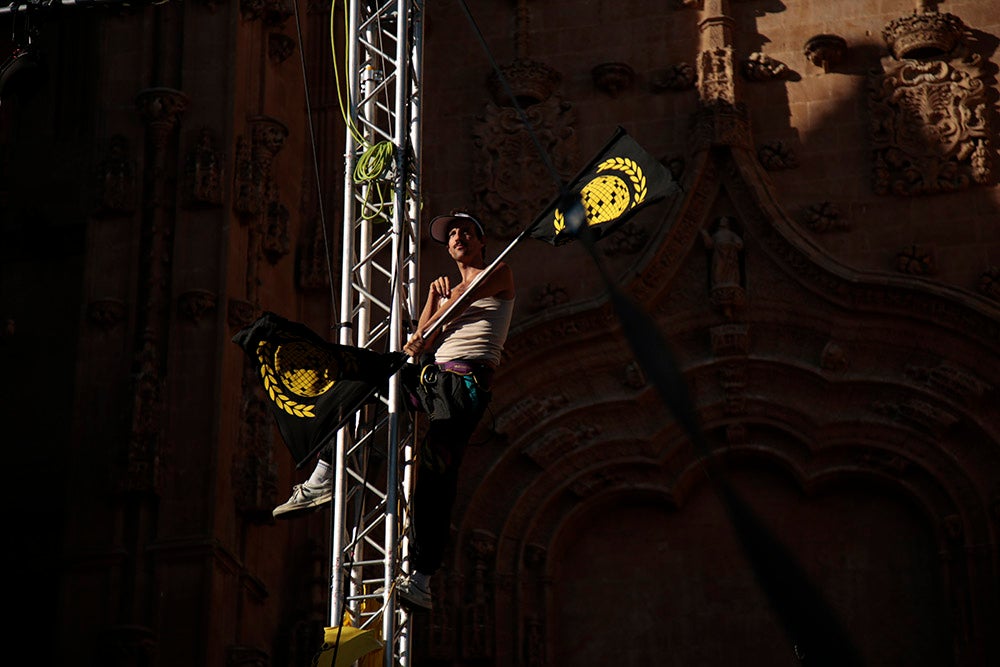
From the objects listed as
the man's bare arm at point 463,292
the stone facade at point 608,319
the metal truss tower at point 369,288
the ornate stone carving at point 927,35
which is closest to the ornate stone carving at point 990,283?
the stone facade at point 608,319

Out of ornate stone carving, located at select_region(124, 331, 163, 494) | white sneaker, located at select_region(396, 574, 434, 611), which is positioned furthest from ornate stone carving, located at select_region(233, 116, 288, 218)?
white sneaker, located at select_region(396, 574, 434, 611)

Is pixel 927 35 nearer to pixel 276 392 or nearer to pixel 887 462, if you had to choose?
pixel 887 462

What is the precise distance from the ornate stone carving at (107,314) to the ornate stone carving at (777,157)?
5207 mm

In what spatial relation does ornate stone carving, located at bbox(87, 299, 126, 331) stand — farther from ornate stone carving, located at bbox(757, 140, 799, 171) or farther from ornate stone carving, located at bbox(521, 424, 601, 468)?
ornate stone carving, located at bbox(757, 140, 799, 171)

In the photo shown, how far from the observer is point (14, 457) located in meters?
14.7

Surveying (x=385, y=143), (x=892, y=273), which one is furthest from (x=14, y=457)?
(x=892, y=273)

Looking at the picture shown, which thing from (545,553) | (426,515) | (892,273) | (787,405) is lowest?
(426,515)

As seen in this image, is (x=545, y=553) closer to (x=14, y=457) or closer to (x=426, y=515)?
(x=14, y=457)

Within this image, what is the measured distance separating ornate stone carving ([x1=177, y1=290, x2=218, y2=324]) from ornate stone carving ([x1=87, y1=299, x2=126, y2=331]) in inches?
19.0

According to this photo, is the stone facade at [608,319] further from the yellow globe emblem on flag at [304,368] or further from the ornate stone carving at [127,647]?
the yellow globe emblem on flag at [304,368]

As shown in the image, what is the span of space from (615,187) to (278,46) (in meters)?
6.20

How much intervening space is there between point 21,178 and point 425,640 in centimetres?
523

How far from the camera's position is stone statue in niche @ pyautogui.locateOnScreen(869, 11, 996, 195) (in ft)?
48.2

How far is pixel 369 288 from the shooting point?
10125 mm
